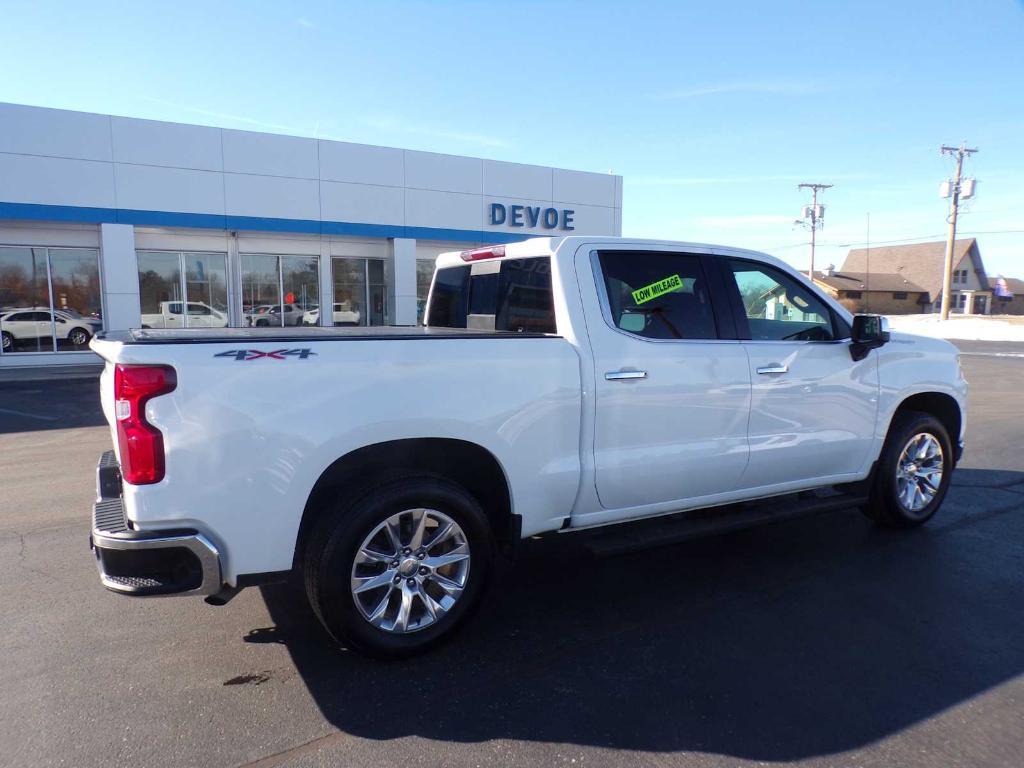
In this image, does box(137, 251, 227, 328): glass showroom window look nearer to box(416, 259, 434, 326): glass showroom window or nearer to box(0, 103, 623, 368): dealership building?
box(0, 103, 623, 368): dealership building

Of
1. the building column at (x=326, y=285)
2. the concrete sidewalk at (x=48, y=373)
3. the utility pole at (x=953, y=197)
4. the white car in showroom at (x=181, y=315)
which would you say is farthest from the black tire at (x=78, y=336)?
the utility pole at (x=953, y=197)

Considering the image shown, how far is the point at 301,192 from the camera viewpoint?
1927 centimetres

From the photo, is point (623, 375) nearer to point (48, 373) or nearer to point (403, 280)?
point (48, 373)

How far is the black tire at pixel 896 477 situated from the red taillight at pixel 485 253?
120 inches

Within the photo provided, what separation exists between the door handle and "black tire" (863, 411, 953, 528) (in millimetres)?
2369

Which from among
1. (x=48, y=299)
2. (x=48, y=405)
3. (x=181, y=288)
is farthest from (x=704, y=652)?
(x=48, y=299)

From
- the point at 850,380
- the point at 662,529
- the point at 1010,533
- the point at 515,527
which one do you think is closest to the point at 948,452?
the point at 1010,533

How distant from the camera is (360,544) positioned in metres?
3.21

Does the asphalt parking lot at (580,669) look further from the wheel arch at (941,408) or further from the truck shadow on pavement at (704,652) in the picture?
the wheel arch at (941,408)

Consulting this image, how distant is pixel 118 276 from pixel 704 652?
1851cm

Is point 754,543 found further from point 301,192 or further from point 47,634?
point 301,192

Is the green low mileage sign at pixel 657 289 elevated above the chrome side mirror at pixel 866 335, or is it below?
above

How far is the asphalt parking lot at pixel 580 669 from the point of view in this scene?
2758 millimetres

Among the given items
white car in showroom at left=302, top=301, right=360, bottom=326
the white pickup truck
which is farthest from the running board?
white car in showroom at left=302, top=301, right=360, bottom=326
